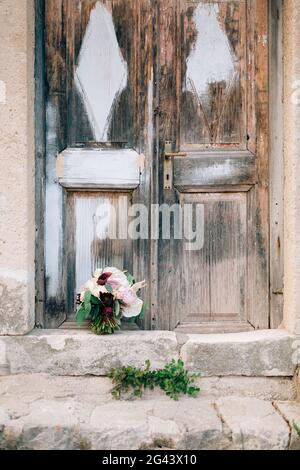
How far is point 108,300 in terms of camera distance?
3.21 metres

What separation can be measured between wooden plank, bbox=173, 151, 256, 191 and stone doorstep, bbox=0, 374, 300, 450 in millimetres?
1284

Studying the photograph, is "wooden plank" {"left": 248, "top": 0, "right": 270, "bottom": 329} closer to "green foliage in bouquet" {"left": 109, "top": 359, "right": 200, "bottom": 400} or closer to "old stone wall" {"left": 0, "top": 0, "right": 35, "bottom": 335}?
"green foliage in bouquet" {"left": 109, "top": 359, "right": 200, "bottom": 400}

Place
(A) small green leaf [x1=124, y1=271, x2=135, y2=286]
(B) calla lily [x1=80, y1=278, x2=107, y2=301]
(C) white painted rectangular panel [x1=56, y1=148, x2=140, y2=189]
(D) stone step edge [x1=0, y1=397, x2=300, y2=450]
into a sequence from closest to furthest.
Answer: (D) stone step edge [x1=0, y1=397, x2=300, y2=450]
(B) calla lily [x1=80, y1=278, x2=107, y2=301]
(A) small green leaf [x1=124, y1=271, x2=135, y2=286]
(C) white painted rectangular panel [x1=56, y1=148, x2=140, y2=189]

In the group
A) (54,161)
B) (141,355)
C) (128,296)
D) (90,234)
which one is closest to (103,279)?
(128,296)

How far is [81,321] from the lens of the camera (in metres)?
3.35

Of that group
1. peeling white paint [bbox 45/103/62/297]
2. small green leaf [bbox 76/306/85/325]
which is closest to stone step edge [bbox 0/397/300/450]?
small green leaf [bbox 76/306/85/325]

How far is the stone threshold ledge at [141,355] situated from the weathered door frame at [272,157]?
25 centimetres

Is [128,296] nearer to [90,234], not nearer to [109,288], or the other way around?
[109,288]

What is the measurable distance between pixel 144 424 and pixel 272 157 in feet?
5.64

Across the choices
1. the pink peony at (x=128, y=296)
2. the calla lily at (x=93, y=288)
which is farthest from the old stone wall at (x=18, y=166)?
the pink peony at (x=128, y=296)

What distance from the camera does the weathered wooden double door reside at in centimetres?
343

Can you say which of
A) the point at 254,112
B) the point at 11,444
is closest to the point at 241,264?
the point at 254,112
